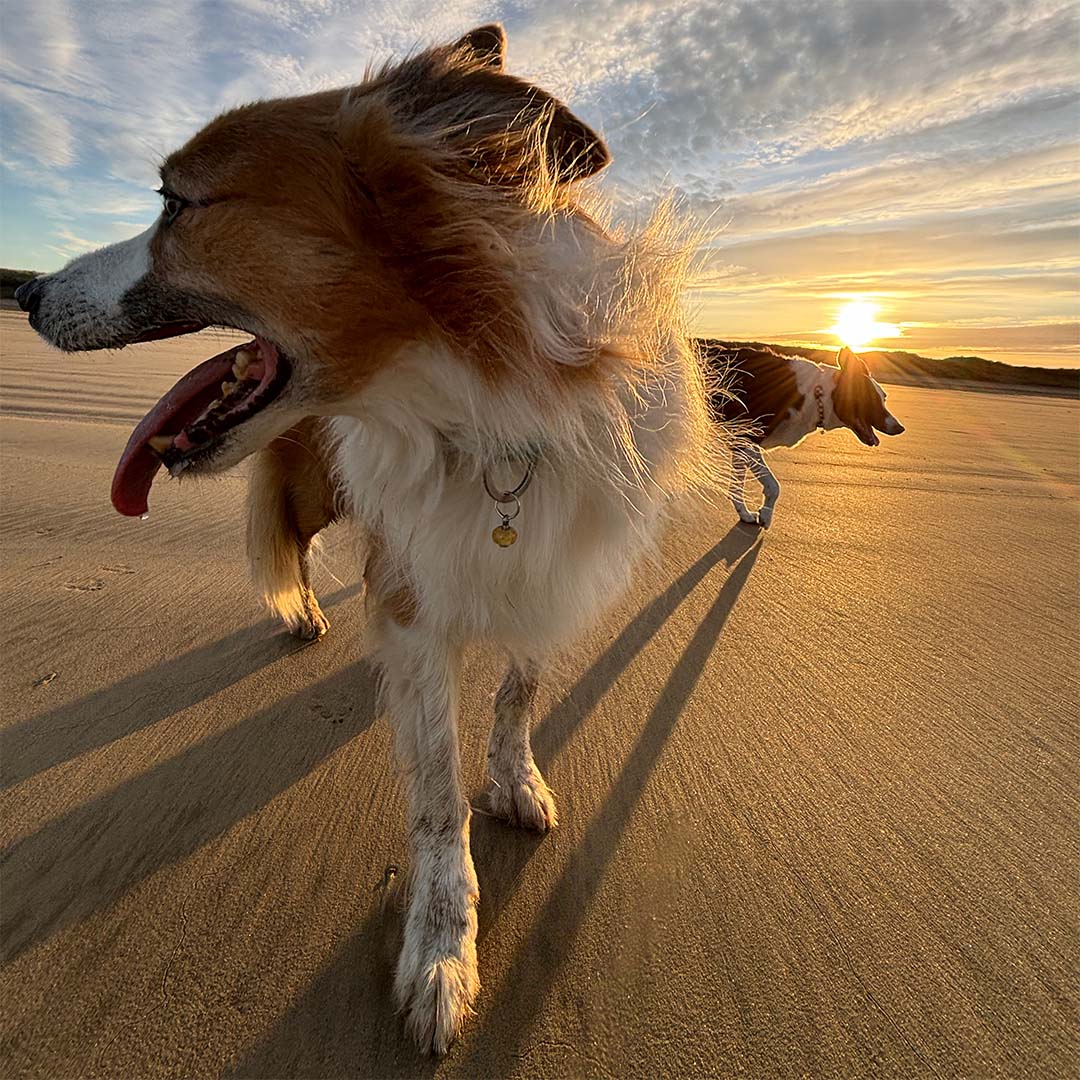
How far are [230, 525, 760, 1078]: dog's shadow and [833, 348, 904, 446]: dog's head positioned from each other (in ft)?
13.1

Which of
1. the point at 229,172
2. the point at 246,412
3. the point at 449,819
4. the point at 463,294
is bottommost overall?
the point at 449,819

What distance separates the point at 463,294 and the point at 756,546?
10.6 feet

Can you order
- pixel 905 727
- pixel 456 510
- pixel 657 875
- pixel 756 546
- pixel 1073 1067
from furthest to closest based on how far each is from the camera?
pixel 756 546 < pixel 905 727 < pixel 657 875 < pixel 456 510 < pixel 1073 1067

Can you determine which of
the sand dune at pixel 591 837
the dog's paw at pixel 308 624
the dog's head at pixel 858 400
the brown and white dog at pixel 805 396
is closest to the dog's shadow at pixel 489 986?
the sand dune at pixel 591 837

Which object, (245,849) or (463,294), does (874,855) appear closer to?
(245,849)

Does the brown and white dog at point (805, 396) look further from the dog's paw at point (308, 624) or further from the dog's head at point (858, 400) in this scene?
the dog's paw at point (308, 624)

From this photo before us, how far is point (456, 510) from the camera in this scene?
1691 millimetres

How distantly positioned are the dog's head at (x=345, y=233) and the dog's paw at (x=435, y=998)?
4.03ft

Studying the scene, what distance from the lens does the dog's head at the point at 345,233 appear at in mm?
1543

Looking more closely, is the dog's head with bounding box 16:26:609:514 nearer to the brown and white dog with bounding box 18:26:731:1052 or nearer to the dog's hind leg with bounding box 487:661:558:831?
the brown and white dog with bounding box 18:26:731:1052

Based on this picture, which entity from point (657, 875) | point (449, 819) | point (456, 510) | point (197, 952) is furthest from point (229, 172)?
point (657, 875)

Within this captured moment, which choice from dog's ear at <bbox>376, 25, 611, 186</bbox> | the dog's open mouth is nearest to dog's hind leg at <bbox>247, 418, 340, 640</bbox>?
A: the dog's open mouth

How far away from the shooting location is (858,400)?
5.50 m

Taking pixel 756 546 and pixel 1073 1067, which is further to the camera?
pixel 756 546
